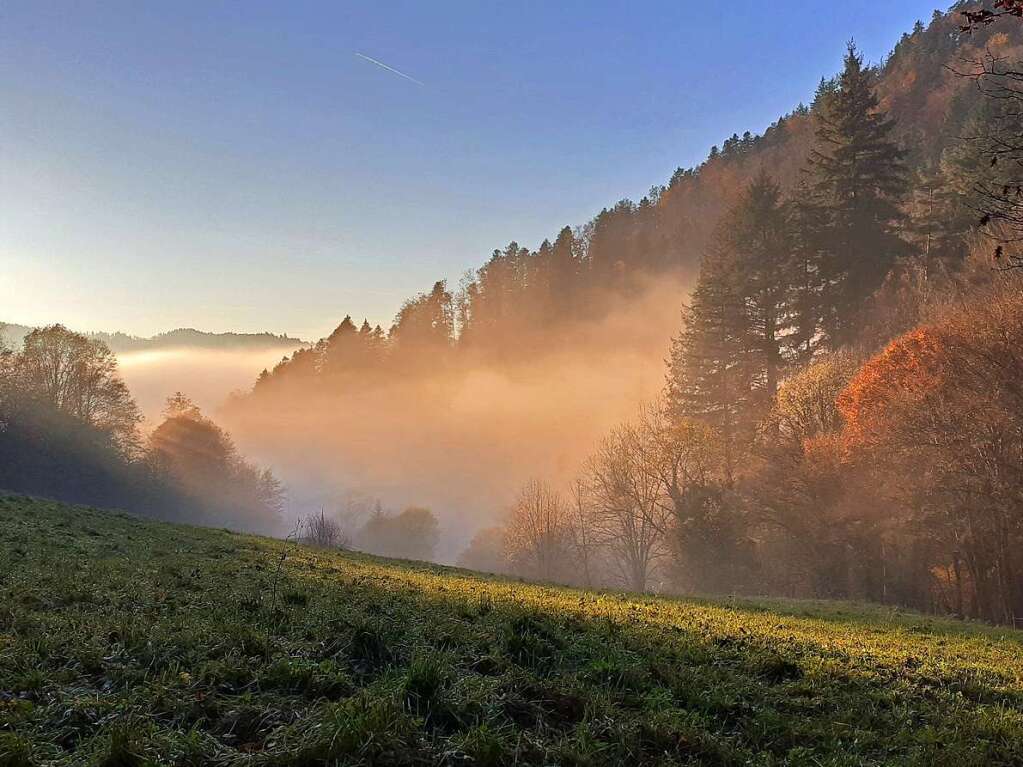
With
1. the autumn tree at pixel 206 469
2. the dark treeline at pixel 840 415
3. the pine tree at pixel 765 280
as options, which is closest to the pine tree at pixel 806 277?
the dark treeline at pixel 840 415

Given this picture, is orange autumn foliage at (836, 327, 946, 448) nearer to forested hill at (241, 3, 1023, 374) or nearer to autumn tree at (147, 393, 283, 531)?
forested hill at (241, 3, 1023, 374)

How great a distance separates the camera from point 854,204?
5625cm

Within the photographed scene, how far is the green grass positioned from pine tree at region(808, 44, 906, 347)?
52462mm

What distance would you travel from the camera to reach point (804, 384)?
46.7 metres

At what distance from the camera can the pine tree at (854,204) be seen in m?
54.3

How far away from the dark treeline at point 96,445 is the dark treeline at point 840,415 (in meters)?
44.3

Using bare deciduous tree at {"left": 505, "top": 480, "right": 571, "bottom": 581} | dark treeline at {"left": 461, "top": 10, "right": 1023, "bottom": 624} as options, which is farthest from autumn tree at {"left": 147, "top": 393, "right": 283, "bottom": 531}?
bare deciduous tree at {"left": 505, "top": 480, "right": 571, "bottom": 581}

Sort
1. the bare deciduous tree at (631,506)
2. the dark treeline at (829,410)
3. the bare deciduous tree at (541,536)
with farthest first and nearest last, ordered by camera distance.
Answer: the bare deciduous tree at (541,536) < the bare deciduous tree at (631,506) < the dark treeline at (829,410)

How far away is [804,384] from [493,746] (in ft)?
159

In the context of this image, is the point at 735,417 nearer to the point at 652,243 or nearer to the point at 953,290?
the point at 953,290

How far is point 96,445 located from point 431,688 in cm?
7719

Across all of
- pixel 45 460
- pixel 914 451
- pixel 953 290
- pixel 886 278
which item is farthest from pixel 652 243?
pixel 45 460

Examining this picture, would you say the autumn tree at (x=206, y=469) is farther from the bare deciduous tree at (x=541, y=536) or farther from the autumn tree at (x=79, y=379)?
the bare deciduous tree at (x=541, y=536)

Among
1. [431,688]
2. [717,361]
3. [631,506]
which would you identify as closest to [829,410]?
[717,361]
